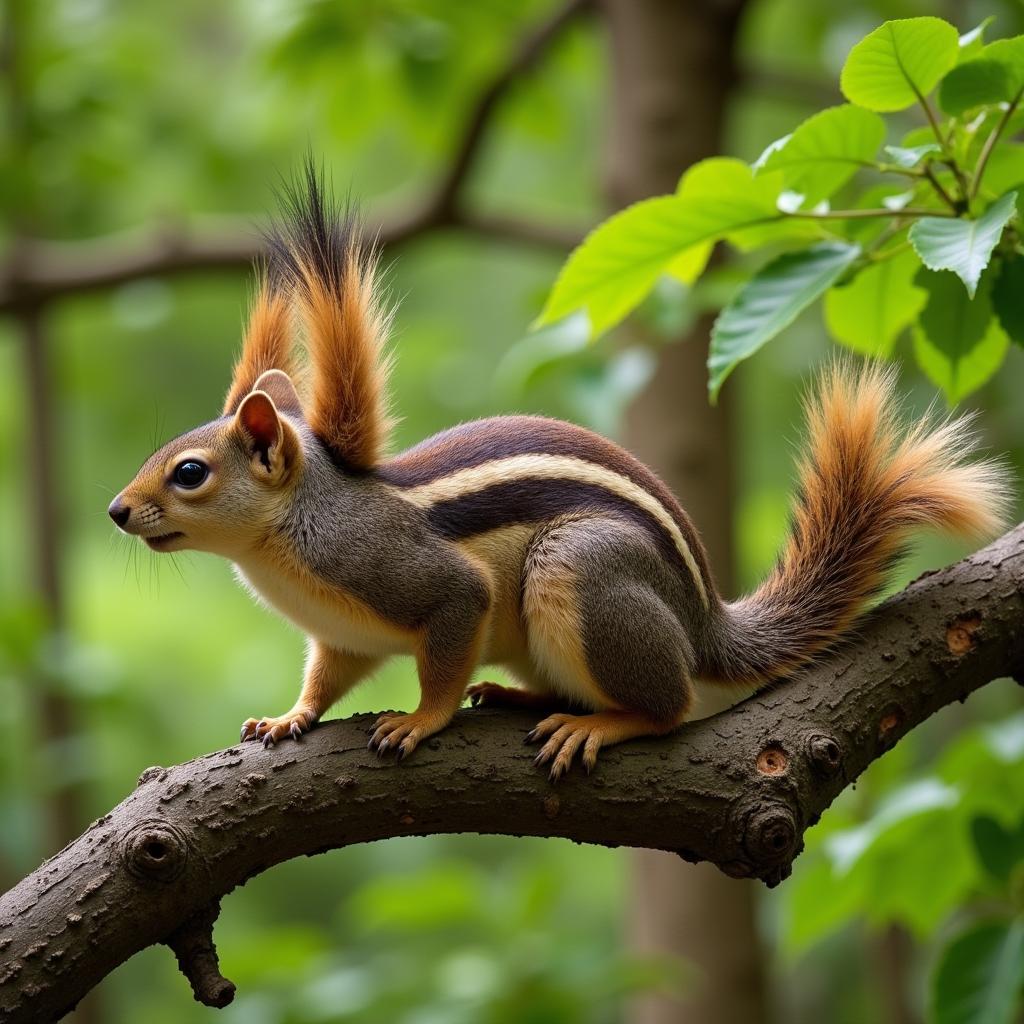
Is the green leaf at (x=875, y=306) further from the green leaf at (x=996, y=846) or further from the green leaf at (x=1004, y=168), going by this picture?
the green leaf at (x=996, y=846)

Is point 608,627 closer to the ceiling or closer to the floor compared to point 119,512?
closer to the floor

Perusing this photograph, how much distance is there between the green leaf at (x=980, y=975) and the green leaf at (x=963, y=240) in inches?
52.3

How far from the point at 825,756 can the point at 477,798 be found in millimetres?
501

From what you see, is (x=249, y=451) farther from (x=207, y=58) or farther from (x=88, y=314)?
(x=207, y=58)

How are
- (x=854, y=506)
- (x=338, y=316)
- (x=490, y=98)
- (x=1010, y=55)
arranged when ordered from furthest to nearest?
1. (x=490, y=98)
2. (x=854, y=506)
3. (x=338, y=316)
4. (x=1010, y=55)

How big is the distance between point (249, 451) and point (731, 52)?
7.88ft

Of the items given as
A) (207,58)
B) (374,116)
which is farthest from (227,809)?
(207,58)

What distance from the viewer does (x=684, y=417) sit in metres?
3.73

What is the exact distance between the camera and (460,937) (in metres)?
5.91

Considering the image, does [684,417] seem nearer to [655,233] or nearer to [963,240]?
[655,233]

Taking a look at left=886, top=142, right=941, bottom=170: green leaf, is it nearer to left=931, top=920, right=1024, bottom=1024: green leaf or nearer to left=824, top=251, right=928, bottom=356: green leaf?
left=824, top=251, right=928, bottom=356: green leaf

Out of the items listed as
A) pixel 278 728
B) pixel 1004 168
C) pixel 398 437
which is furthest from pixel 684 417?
pixel 278 728

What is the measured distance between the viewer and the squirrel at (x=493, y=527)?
6.71 feet

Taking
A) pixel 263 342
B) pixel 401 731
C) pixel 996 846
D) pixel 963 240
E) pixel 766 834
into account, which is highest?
pixel 963 240
